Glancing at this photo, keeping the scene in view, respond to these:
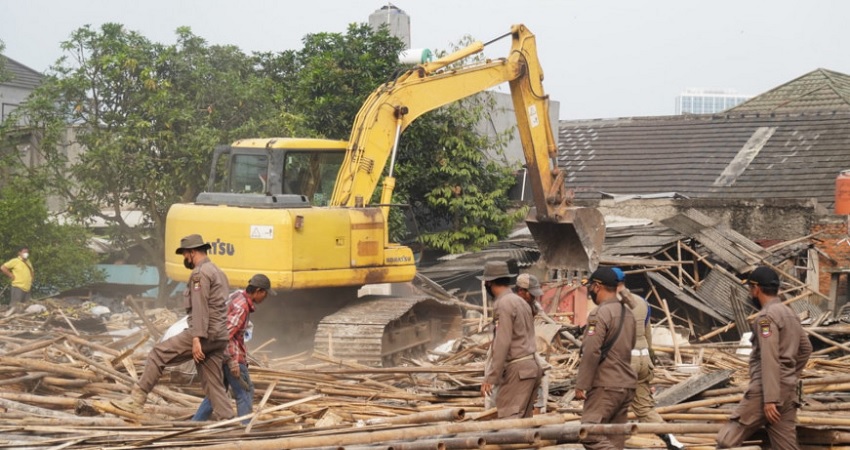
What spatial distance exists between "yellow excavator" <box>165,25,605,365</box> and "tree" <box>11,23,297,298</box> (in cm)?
590

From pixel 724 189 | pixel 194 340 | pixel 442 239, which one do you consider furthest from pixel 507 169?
pixel 194 340

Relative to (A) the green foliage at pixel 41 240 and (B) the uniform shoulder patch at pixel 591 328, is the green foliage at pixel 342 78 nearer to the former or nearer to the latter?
(A) the green foliage at pixel 41 240

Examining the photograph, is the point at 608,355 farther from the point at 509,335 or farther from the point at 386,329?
the point at 386,329

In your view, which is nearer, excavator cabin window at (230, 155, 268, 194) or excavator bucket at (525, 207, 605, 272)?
excavator cabin window at (230, 155, 268, 194)

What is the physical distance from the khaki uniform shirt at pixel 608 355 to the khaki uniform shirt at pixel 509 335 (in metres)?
0.76

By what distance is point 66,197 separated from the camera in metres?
23.2

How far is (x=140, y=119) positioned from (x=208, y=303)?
13.1m

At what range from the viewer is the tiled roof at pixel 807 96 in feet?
119

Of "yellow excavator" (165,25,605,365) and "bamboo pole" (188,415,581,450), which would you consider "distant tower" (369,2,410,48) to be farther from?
"bamboo pole" (188,415,581,450)

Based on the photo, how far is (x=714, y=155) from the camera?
29.3 meters

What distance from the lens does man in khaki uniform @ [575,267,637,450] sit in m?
8.66

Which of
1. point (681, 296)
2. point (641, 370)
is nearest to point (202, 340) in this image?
point (641, 370)

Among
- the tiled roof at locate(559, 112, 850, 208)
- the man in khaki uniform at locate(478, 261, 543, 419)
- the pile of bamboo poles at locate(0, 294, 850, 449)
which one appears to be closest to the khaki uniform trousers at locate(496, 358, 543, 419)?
the man in khaki uniform at locate(478, 261, 543, 419)

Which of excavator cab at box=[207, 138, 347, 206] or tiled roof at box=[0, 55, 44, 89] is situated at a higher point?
tiled roof at box=[0, 55, 44, 89]
